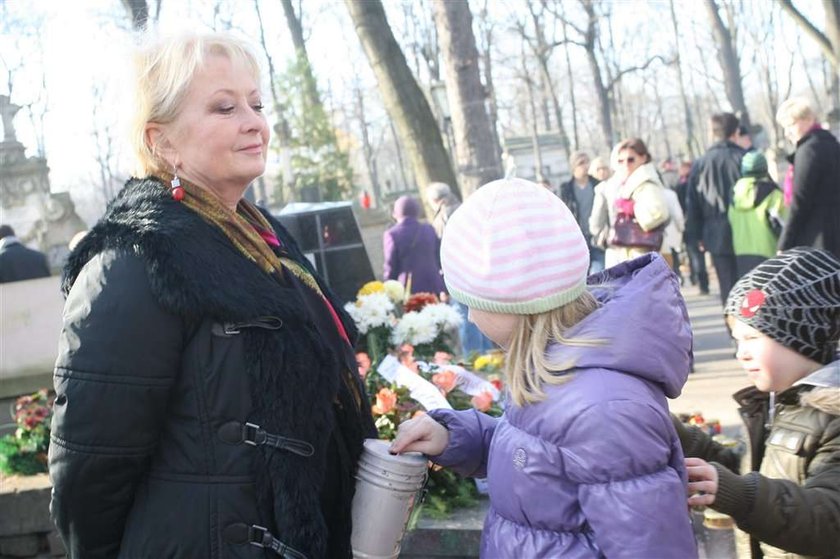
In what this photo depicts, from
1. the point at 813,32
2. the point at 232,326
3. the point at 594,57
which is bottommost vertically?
the point at 232,326

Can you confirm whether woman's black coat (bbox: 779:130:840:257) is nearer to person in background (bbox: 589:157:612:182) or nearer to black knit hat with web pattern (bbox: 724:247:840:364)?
person in background (bbox: 589:157:612:182)

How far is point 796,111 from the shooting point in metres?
6.16

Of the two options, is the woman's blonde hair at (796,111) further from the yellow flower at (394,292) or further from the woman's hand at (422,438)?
the woman's hand at (422,438)

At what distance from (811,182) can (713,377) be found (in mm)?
1857

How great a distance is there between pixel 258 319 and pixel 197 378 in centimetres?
17

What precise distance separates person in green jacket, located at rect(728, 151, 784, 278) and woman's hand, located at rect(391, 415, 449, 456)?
5.79 m

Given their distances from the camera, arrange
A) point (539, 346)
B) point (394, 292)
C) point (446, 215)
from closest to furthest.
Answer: point (539, 346) < point (394, 292) < point (446, 215)

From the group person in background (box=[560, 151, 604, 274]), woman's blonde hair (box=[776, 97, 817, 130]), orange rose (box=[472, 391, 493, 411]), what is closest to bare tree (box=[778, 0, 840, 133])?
person in background (box=[560, 151, 604, 274])

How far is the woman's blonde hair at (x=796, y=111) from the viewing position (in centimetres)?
615

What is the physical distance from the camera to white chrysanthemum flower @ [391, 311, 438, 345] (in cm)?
491

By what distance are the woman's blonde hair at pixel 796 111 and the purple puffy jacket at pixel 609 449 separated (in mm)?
4942

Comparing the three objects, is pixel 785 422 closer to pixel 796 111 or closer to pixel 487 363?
pixel 487 363

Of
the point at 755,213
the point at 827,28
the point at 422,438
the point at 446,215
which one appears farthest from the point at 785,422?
the point at 827,28

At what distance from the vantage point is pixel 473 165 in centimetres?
916
